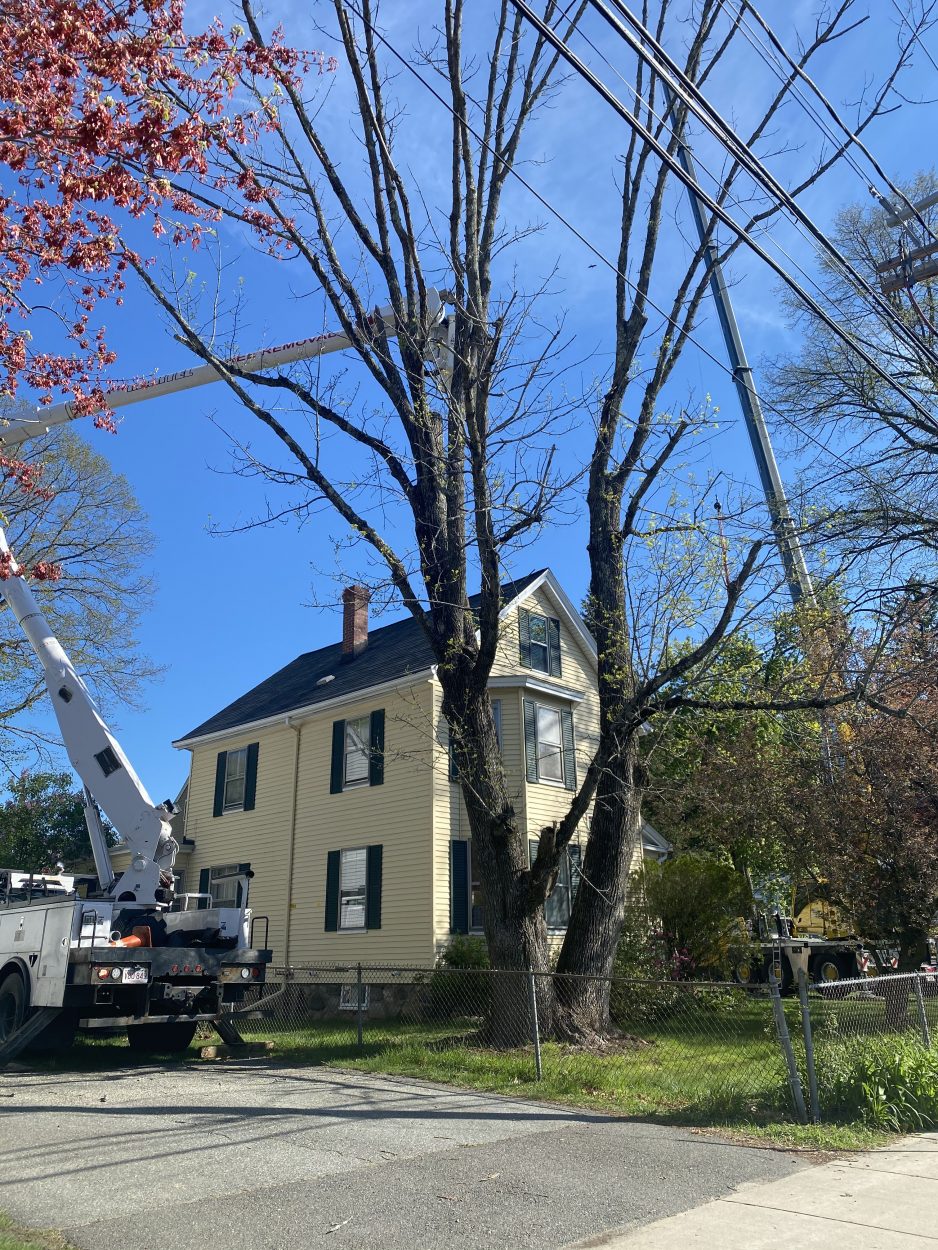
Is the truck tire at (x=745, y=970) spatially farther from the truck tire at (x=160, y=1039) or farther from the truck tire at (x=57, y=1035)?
the truck tire at (x=57, y=1035)

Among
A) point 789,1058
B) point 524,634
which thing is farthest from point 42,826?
point 789,1058

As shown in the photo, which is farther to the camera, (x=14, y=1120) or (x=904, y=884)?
(x=904, y=884)

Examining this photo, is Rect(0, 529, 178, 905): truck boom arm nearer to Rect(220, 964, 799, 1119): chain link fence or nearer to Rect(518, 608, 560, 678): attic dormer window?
Rect(220, 964, 799, 1119): chain link fence

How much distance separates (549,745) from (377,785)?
3.70 m

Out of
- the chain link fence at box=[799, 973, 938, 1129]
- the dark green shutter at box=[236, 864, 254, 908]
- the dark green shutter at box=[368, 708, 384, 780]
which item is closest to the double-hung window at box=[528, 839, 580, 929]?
the dark green shutter at box=[368, 708, 384, 780]

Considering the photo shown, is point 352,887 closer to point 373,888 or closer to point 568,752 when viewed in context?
point 373,888

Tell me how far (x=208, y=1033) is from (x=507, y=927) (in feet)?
19.3

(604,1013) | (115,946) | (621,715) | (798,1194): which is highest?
(621,715)

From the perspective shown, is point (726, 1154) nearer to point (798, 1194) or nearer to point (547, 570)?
point (798, 1194)

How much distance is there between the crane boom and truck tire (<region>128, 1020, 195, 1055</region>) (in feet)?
26.8

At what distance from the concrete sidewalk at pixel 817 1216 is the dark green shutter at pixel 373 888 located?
13.4 meters

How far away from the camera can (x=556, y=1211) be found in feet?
18.0

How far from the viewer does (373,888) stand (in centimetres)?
1934

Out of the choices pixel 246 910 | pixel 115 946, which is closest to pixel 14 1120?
pixel 115 946
